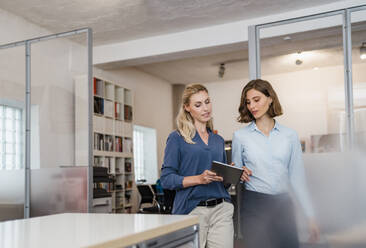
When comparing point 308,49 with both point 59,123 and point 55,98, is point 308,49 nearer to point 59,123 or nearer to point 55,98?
point 59,123

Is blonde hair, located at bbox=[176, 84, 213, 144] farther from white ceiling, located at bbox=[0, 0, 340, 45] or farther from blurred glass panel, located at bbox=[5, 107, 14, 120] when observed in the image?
white ceiling, located at bbox=[0, 0, 340, 45]

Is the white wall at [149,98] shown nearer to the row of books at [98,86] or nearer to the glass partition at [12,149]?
the row of books at [98,86]

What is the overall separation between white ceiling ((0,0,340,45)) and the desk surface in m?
4.17

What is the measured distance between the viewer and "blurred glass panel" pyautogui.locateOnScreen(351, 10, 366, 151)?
3.36 m

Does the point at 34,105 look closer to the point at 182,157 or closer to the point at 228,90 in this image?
the point at 182,157

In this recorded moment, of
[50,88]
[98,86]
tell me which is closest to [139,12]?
[50,88]

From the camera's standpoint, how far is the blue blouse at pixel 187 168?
2.29 meters

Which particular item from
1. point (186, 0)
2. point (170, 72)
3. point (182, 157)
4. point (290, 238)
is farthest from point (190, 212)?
point (170, 72)

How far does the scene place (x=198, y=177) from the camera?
7.26ft

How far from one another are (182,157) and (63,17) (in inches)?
169

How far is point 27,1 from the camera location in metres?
5.38

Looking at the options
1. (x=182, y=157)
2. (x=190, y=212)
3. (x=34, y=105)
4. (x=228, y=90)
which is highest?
(x=228, y=90)

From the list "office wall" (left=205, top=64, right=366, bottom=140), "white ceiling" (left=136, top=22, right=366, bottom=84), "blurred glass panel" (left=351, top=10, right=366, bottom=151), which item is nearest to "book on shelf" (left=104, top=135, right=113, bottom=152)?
"white ceiling" (left=136, top=22, right=366, bottom=84)

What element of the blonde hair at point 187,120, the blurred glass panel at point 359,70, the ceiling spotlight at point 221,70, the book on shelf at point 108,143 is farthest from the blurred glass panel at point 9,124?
the ceiling spotlight at point 221,70
